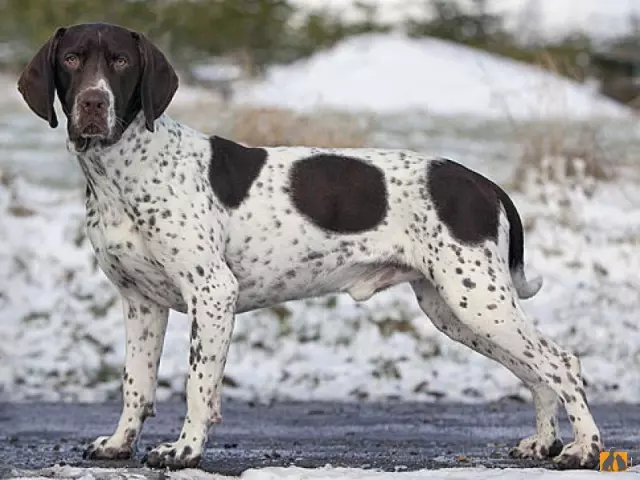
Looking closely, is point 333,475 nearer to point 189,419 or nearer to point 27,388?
point 189,419

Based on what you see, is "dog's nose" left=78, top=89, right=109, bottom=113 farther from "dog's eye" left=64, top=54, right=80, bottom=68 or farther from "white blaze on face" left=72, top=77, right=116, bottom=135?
"dog's eye" left=64, top=54, right=80, bottom=68

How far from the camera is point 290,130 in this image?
15.2m

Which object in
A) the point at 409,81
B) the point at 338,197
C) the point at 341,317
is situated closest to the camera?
the point at 338,197

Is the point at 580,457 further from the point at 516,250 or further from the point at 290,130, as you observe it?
the point at 290,130

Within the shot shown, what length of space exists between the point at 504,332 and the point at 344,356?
421cm

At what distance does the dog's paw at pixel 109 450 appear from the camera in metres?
7.14

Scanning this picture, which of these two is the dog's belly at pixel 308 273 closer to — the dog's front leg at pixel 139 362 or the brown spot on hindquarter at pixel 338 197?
the brown spot on hindquarter at pixel 338 197

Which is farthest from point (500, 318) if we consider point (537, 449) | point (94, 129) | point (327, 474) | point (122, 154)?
point (94, 129)

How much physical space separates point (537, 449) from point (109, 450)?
2010 millimetres

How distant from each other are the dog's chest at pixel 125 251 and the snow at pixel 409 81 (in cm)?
1290

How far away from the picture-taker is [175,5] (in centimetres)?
2559

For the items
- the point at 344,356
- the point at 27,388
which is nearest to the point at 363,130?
the point at 344,356

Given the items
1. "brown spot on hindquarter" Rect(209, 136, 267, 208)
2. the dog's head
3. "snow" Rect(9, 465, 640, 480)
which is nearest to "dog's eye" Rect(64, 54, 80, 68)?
the dog's head

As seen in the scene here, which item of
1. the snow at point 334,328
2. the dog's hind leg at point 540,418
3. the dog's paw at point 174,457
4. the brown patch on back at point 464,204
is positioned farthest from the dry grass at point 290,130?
the dog's paw at point 174,457
